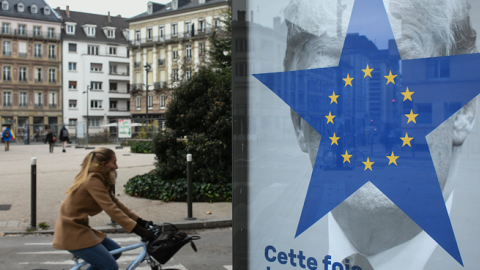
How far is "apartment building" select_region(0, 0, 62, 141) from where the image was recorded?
65938 millimetres

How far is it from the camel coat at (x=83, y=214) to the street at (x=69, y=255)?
170 cm

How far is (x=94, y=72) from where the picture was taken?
71000 mm

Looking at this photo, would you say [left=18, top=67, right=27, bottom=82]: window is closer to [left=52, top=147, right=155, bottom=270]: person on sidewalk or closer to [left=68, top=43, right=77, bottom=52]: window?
[left=68, top=43, right=77, bottom=52]: window

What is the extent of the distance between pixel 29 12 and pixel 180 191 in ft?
234

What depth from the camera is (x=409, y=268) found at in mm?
2033

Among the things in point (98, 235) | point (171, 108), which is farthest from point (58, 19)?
point (98, 235)

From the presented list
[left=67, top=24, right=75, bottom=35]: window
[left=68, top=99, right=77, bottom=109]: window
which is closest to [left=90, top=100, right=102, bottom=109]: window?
[left=68, top=99, right=77, bottom=109]: window

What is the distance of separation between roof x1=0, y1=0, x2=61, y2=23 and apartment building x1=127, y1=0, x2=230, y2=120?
1366cm

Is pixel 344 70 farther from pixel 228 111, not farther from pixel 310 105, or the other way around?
pixel 228 111

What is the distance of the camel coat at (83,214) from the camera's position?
324cm

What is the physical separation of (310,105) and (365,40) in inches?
17.4

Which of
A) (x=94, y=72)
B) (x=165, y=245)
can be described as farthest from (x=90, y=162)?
(x=94, y=72)

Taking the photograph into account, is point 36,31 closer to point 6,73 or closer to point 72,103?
point 6,73

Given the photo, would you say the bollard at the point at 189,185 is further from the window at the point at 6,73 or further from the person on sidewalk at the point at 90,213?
the window at the point at 6,73
